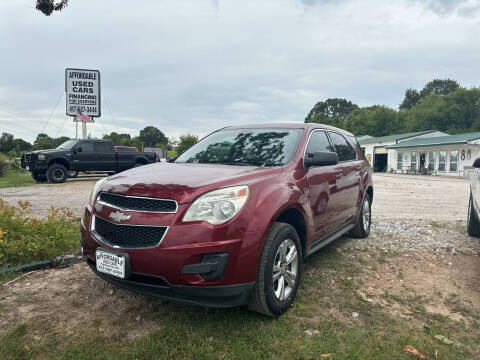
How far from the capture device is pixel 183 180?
8.86ft

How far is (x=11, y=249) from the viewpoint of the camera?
3.82m

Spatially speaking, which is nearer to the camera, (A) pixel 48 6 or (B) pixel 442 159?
(A) pixel 48 6

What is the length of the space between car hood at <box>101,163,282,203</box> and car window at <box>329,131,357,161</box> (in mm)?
1714

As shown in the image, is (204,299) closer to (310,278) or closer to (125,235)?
(125,235)

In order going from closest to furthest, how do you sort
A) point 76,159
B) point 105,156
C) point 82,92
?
point 76,159 < point 105,156 < point 82,92

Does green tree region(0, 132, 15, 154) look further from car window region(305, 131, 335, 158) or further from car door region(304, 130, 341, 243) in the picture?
car door region(304, 130, 341, 243)

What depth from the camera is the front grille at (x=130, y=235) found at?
242cm

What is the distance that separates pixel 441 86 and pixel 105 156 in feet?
262

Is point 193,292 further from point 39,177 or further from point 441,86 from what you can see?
point 441,86

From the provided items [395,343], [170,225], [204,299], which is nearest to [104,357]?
[204,299]

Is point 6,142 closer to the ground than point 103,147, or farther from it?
farther from it

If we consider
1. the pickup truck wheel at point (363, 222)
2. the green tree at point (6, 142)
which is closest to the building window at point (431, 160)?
the pickup truck wheel at point (363, 222)

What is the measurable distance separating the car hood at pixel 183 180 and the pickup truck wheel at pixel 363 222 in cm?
265

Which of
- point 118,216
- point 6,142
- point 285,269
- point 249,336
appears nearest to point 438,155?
point 285,269
